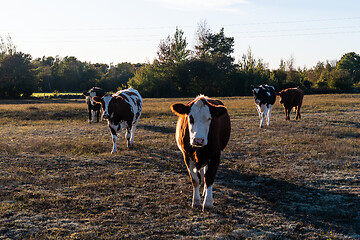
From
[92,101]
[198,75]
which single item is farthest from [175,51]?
[92,101]

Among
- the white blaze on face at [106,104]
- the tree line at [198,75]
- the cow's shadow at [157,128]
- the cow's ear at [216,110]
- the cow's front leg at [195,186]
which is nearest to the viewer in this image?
the cow's ear at [216,110]

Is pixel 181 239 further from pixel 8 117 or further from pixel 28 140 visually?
pixel 8 117

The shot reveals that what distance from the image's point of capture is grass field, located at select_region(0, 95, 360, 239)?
486cm

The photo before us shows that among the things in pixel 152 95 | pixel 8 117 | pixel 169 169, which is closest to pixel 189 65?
pixel 152 95

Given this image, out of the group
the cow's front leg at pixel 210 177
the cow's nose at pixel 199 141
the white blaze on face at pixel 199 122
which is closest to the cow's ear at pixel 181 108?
the white blaze on face at pixel 199 122

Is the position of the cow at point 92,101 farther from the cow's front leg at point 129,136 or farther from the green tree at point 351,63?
the green tree at point 351,63

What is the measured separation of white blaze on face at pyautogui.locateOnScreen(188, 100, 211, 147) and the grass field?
1.39 m

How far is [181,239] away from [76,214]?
6.80 feet

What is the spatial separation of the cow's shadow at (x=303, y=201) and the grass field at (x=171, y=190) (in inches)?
0.7

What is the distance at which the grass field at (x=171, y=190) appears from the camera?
4855 millimetres

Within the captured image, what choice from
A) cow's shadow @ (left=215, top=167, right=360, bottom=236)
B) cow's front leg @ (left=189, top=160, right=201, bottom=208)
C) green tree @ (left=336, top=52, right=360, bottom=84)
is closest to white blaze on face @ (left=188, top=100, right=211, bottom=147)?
cow's front leg @ (left=189, top=160, right=201, bottom=208)

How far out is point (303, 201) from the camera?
237 inches

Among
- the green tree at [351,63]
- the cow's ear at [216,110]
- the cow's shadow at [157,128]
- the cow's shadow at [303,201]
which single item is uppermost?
the green tree at [351,63]

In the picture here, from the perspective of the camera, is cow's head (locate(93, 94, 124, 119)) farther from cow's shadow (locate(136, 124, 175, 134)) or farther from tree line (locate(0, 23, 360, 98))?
tree line (locate(0, 23, 360, 98))
